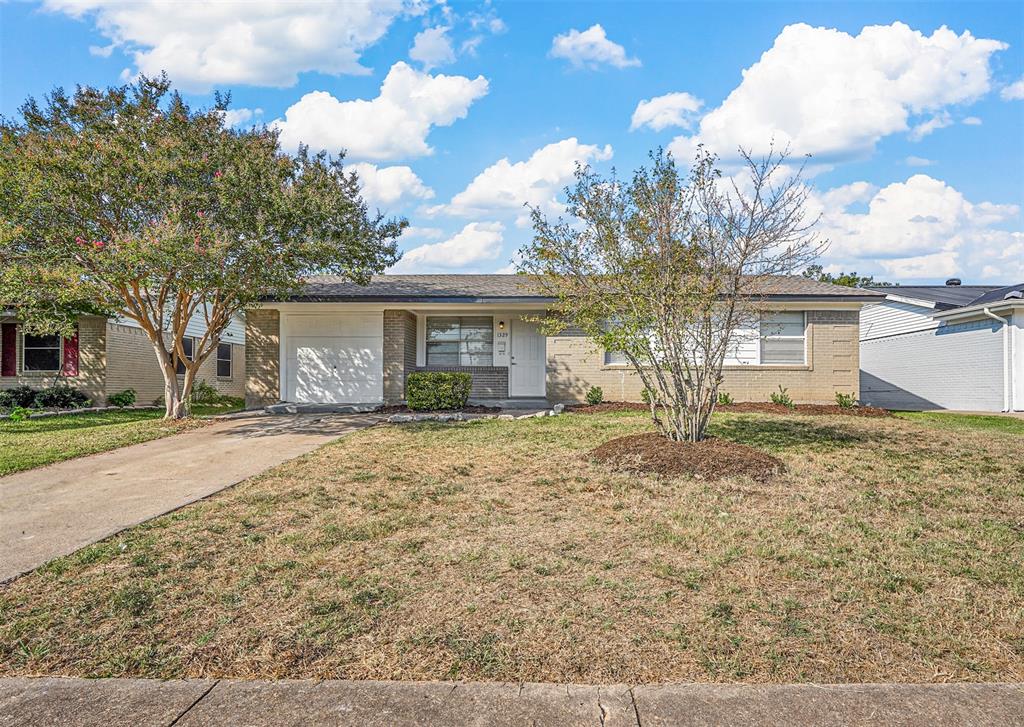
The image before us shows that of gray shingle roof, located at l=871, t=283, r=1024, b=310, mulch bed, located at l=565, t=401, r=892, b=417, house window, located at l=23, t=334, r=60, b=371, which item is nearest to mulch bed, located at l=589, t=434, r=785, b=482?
mulch bed, located at l=565, t=401, r=892, b=417

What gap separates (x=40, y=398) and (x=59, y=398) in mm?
396

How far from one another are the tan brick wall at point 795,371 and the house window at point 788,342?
171 millimetres

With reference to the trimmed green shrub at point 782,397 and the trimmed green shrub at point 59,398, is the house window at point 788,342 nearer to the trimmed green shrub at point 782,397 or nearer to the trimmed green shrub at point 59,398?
the trimmed green shrub at point 782,397

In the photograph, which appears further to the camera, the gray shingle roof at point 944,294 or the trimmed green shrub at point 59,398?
the gray shingle roof at point 944,294

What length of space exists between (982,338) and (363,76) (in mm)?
16832

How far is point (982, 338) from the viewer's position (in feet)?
53.4

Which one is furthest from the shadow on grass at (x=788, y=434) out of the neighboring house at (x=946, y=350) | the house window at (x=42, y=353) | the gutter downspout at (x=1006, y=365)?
the house window at (x=42, y=353)

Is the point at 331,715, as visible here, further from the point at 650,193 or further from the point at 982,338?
the point at 982,338

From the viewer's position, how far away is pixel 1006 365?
50.6 ft

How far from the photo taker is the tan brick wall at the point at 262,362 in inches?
577

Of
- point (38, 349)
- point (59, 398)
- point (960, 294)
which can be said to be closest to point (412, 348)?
point (59, 398)

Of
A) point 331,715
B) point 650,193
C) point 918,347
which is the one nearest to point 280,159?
point 650,193

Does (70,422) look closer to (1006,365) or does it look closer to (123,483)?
(123,483)

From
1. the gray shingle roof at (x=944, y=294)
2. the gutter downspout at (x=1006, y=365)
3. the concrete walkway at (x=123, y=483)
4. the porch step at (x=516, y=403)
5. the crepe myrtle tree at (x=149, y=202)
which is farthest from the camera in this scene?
the gray shingle roof at (x=944, y=294)
